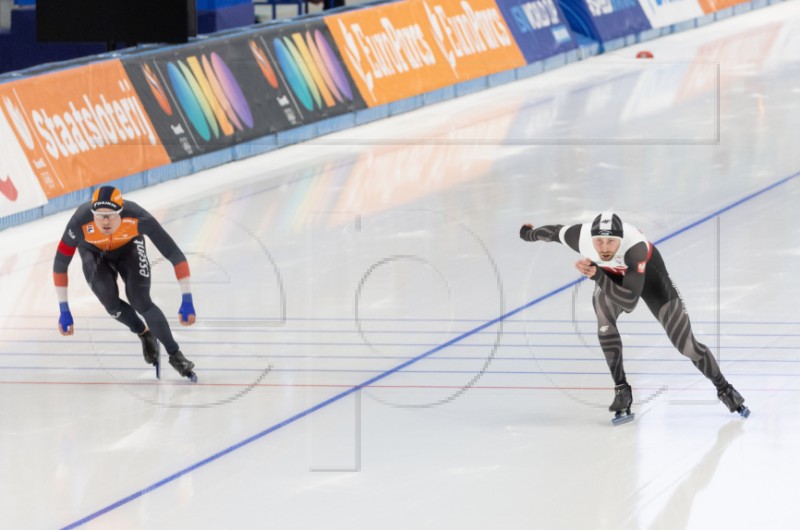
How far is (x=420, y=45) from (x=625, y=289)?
10.7 metres

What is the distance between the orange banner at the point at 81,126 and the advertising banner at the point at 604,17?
9430 millimetres

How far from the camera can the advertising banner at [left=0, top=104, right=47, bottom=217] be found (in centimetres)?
1174

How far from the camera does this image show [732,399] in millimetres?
7395

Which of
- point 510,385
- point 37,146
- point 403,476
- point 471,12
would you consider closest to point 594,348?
point 510,385

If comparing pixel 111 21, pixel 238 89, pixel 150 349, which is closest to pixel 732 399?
pixel 150 349

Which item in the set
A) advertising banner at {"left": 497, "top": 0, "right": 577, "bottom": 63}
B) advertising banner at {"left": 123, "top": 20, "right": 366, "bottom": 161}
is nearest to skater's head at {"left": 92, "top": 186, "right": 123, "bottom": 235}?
advertising banner at {"left": 123, "top": 20, "right": 366, "bottom": 161}

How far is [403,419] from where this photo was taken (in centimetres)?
762

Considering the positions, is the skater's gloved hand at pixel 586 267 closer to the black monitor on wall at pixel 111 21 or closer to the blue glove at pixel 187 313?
the blue glove at pixel 187 313

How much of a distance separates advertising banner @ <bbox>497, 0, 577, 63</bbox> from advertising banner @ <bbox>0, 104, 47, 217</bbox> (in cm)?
878

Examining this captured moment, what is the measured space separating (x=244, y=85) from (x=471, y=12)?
4.79m

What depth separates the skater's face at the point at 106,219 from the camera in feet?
25.4

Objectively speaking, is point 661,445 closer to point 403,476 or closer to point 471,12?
point 403,476

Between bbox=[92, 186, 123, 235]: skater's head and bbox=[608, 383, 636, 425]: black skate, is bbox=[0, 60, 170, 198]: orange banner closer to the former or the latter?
bbox=[92, 186, 123, 235]: skater's head

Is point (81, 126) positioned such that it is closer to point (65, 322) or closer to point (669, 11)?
point (65, 322)
